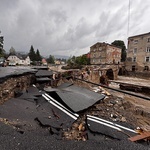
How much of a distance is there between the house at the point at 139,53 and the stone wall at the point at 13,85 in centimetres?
2978

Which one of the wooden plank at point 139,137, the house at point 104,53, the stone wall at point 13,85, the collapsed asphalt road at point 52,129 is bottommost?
the wooden plank at point 139,137

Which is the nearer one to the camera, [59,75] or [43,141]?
[43,141]

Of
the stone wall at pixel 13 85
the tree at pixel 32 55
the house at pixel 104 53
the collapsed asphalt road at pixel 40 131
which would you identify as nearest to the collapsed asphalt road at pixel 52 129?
the collapsed asphalt road at pixel 40 131

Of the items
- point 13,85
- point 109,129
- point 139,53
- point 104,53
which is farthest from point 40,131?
point 104,53

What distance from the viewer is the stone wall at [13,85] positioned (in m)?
2.61

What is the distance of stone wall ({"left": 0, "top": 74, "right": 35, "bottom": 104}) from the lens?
2.61 meters

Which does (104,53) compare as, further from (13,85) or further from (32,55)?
(32,55)

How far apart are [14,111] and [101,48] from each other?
3609 centimetres

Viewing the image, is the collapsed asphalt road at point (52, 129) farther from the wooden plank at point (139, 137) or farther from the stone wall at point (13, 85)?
the stone wall at point (13, 85)

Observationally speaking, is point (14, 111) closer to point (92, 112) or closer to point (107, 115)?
Answer: point (92, 112)

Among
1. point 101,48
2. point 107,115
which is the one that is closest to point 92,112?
point 107,115

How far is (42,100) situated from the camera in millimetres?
2898

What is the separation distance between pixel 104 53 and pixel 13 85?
112 ft

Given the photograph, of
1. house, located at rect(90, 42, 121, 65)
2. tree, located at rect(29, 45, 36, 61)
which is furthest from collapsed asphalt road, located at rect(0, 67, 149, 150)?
tree, located at rect(29, 45, 36, 61)
